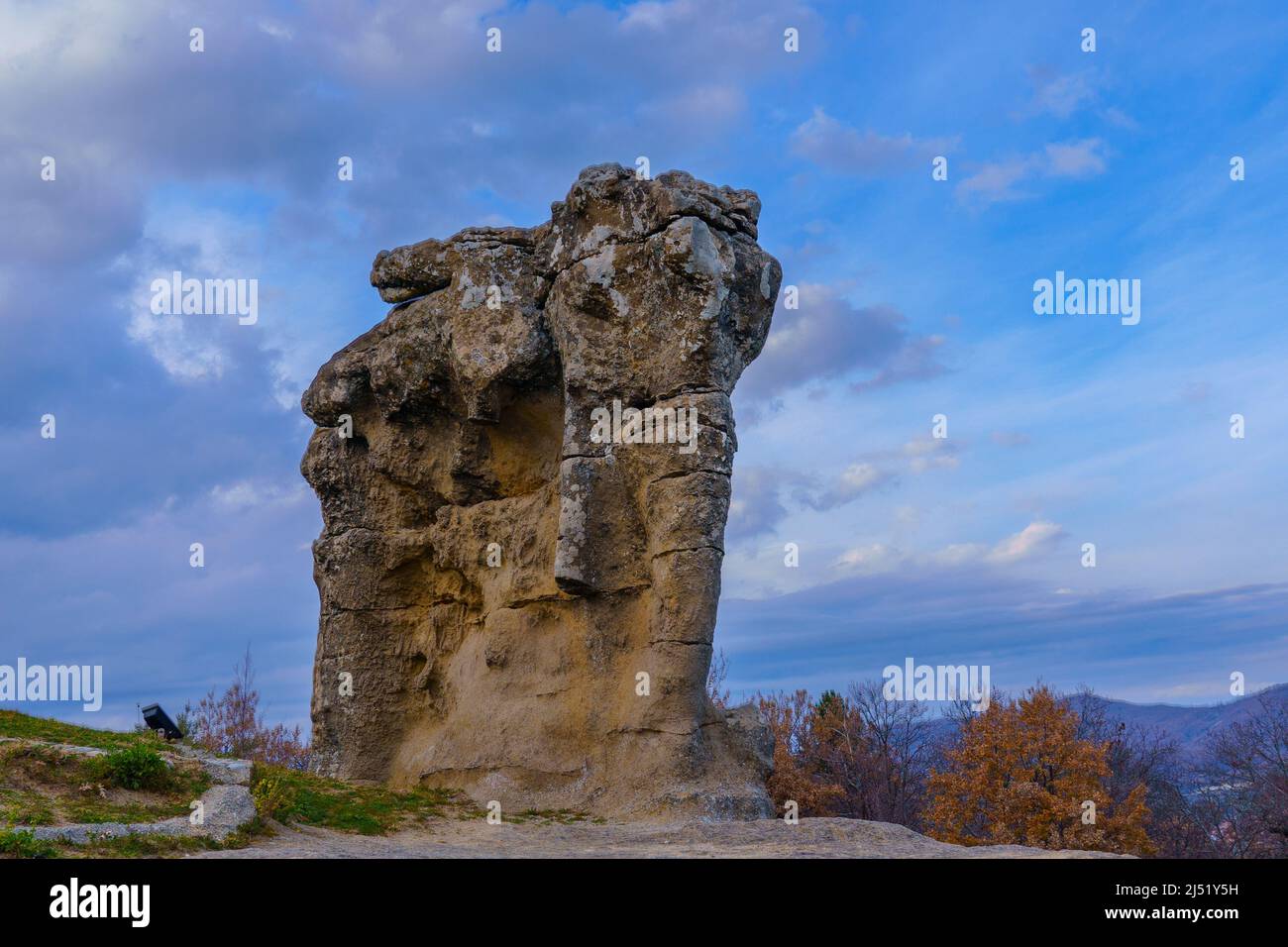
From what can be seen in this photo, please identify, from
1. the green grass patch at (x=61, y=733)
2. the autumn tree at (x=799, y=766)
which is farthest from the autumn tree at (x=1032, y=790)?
the green grass patch at (x=61, y=733)

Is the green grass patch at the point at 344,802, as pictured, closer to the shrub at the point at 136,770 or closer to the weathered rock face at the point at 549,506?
the weathered rock face at the point at 549,506

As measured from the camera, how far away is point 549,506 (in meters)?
17.2

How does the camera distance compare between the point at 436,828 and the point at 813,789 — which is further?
the point at 813,789

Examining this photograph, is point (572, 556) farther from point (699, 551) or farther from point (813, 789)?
point (813, 789)

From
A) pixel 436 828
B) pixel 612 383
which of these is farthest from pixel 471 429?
pixel 436 828

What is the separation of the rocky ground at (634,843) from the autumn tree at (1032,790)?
31.4ft

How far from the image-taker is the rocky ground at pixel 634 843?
37.8ft

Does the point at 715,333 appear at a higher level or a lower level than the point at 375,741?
higher

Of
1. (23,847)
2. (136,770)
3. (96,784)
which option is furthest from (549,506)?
(23,847)

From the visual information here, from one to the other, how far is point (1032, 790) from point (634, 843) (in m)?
11.5

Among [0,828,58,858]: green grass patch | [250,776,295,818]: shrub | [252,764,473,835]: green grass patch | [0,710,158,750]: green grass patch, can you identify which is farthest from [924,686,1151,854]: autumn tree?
[0,828,58,858]: green grass patch
